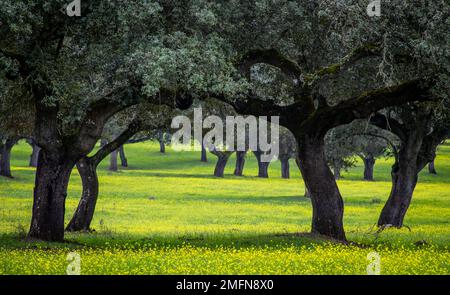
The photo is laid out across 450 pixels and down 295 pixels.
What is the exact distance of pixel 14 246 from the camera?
79.0 ft

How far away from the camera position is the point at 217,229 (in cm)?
3909

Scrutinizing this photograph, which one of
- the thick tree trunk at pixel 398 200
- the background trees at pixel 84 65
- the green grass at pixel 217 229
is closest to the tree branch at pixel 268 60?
the background trees at pixel 84 65

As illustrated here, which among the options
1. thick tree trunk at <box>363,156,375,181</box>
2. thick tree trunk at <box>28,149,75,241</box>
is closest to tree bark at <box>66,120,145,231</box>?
thick tree trunk at <box>28,149,75,241</box>

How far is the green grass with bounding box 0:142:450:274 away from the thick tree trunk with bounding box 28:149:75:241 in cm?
65

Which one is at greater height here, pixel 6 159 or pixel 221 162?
pixel 6 159

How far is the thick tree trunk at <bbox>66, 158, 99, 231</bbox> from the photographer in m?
34.4

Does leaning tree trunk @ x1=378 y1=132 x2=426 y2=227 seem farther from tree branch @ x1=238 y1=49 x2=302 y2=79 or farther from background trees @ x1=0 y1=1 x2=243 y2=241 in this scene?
background trees @ x1=0 y1=1 x2=243 y2=241

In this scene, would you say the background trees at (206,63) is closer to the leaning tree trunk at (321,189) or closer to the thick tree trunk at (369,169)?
the leaning tree trunk at (321,189)

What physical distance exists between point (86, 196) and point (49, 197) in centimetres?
864

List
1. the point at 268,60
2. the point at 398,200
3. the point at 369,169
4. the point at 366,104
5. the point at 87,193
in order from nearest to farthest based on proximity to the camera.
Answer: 1. the point at 366,104
2. the point at 268,60
3. the point at 87,193
4. the point at 398,200
5. the point at 369,169

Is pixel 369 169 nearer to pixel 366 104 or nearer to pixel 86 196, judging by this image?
pixel 86 196

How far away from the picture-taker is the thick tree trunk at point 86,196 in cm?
3438

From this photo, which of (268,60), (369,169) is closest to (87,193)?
(268,60)
